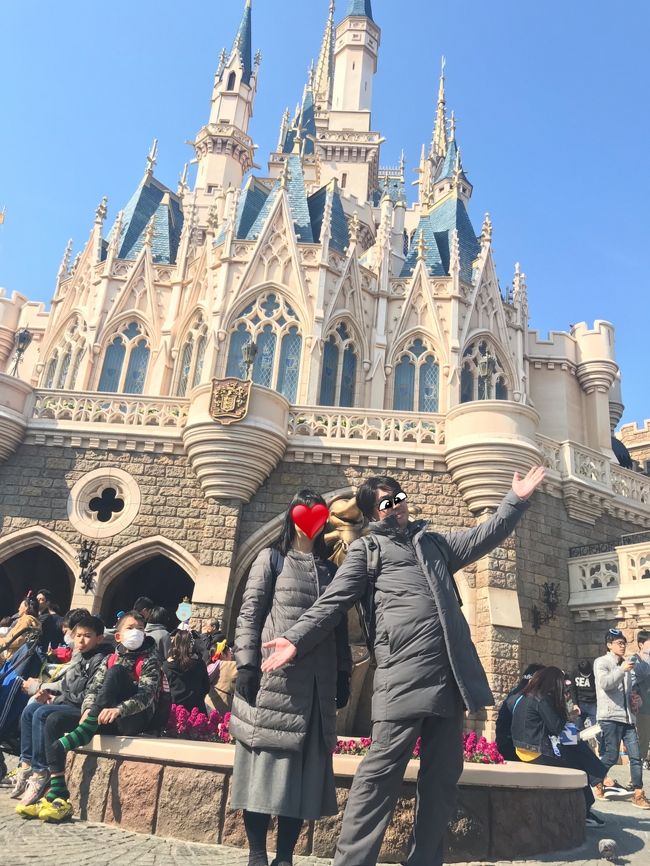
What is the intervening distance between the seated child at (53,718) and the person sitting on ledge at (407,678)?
220 cm

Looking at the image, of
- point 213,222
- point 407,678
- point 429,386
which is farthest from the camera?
point 213,222

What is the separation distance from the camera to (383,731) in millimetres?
3014

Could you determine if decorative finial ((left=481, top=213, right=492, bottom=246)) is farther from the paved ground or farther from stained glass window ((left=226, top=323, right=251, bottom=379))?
the paved ground

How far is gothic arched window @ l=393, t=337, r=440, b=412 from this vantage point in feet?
62.6

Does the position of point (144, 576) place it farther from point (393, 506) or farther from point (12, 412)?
point (393, 506)

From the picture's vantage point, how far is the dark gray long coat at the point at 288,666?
3.19 meters

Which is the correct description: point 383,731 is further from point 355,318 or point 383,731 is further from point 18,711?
point 355,318

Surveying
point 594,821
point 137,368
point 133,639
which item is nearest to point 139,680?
point 133,639

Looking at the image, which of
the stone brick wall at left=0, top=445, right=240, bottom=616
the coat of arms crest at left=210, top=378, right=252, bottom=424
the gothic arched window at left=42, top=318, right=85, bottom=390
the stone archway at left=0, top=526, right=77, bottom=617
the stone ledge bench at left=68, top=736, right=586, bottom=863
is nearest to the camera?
the stone ledge bench at left=68, top=736, right=586, bottom=863

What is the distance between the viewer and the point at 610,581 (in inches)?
531

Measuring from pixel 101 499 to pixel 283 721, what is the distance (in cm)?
1159

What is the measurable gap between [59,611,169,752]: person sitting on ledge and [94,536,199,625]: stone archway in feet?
26.5

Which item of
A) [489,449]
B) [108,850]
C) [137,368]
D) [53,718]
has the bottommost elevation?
[108,850]

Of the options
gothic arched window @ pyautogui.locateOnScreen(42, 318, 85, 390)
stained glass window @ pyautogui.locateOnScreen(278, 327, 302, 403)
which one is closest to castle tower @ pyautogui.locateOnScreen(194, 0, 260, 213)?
gothic arched window @ pyautogui.locateOnScreen(42, 318, 85, 390)
